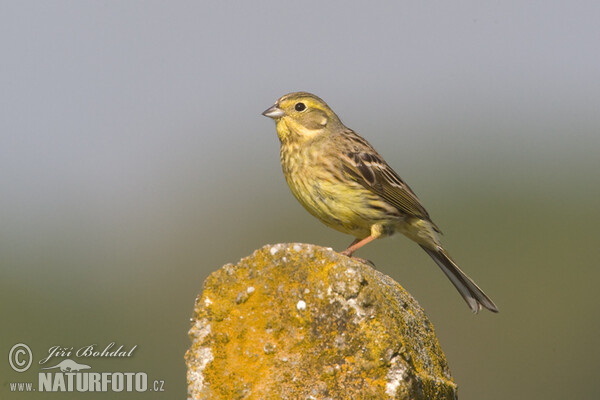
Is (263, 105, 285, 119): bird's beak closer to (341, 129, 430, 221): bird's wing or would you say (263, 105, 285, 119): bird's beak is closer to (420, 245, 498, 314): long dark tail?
(341, 129, 430, 221): bird's wing

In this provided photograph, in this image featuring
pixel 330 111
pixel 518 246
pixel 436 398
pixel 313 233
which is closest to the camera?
pixel 436 398

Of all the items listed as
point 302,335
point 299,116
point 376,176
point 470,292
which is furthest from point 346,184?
point 302,335

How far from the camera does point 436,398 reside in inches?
187

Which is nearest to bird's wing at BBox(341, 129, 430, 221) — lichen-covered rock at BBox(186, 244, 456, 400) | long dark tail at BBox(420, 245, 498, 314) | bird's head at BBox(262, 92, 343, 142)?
bird's head at BBox(262, 92, 343, 142)

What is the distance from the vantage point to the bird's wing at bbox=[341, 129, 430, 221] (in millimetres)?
8359

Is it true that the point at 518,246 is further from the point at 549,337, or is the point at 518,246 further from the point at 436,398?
the point at 436,398

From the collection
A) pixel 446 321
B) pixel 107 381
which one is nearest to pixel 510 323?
pixel 446 321

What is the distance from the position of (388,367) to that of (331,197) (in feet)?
11.9

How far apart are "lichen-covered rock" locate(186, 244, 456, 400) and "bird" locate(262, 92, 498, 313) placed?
3.12 m

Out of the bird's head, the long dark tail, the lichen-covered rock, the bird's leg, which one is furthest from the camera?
the bird's head

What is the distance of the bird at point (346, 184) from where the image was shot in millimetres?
8047

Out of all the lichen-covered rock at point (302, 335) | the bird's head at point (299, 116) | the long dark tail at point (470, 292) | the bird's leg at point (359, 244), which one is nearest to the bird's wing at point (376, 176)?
the bird's head at point (299, 116)

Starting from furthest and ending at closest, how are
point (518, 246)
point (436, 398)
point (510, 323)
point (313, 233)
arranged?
point (518, 246) < point (313, 233) < point (510, 323) < point (436, 398)

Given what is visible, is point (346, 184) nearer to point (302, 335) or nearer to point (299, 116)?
point (299, 116)
